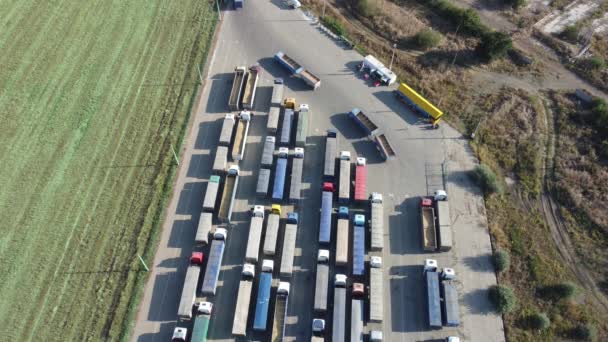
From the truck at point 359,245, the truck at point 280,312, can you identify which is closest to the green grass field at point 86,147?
the truck at point 280,312

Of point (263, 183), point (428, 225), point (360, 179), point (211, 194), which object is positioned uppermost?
point (360, 179)

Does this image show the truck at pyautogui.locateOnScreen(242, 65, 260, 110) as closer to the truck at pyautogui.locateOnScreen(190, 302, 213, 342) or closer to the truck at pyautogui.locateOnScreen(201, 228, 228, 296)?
the truck at pyautogui.locateOnScreen(201, 228, 228, 296)

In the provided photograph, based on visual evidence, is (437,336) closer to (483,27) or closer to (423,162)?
(423,162)

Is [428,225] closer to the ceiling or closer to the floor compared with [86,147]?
closer to the floor

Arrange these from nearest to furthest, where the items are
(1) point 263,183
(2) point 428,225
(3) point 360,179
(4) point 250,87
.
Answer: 1. (2) point 428,225
2. (1) point 263,183
3. (3) point 360,179
4. (4) point 250,87

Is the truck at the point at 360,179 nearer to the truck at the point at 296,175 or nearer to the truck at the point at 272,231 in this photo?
the truck at the point at 296,175

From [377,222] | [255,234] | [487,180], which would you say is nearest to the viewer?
[255,234]

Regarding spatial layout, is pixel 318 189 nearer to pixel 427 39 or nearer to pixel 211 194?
pixel 211 194

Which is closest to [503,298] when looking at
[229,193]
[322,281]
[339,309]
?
[339,309]
